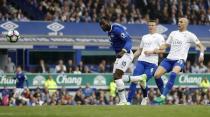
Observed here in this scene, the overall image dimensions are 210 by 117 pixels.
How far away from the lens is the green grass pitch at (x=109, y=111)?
1567cm

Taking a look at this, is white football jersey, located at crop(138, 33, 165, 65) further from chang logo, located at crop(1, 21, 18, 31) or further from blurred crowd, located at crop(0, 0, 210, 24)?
blurred crowd, located at crop(0, 0, 210, 24)

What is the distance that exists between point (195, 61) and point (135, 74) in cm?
1815

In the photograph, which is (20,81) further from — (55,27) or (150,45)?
(150,45)

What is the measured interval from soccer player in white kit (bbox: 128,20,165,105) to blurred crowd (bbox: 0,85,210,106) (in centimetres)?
720

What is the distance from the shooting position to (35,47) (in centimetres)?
3466

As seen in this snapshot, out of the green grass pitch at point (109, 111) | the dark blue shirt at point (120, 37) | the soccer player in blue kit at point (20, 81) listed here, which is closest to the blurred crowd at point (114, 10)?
the soccer player in blue kit at point (20, 81)

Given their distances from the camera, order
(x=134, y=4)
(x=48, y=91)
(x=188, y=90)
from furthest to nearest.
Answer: (x=134, y=4) < (x=188, y=90) < (x=48, y=91)

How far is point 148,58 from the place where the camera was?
20.8m

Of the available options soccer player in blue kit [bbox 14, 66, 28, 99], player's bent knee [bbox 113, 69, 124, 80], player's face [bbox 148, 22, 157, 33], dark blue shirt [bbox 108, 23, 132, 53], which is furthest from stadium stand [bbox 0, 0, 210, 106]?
dark blue shirt [bbox 108, 23, 132, 53]

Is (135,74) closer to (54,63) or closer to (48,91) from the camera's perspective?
(48,91)

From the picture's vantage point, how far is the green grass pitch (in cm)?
1567

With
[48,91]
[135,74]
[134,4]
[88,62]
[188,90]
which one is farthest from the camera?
[134,4]

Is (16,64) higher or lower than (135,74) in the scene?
lower

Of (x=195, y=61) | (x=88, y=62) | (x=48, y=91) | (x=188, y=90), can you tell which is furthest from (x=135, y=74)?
(x=195, y=61)
